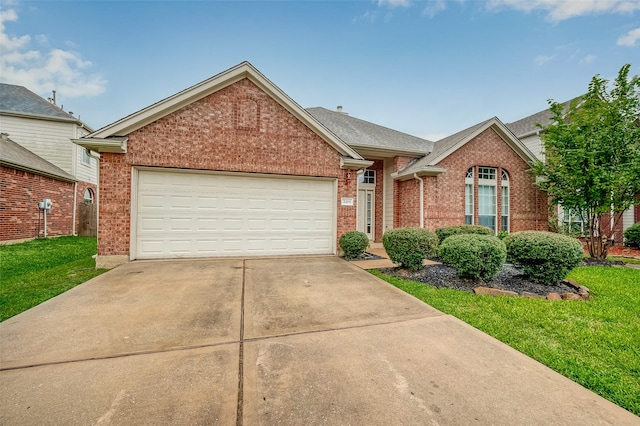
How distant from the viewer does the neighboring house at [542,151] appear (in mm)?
11523

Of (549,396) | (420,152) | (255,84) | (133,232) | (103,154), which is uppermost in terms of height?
(255,84)

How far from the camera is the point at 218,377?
2.15 metres

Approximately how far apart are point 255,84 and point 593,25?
12122mm

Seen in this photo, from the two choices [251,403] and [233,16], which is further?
[233,16]

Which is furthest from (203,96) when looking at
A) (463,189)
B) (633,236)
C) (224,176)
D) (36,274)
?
(633,236)

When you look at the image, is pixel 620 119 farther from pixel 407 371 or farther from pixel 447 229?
pixel 407 371

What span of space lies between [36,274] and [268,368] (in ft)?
22.8

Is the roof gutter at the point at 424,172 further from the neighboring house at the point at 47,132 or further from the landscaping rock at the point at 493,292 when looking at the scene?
the neighboring house at the point at 47,132

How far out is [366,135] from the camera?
11.8 m

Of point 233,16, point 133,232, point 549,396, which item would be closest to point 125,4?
point 233,16

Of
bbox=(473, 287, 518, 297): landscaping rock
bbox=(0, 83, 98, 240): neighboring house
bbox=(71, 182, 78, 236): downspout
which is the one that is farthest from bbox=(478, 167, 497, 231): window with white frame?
bbox=(71, 182, 78, 236): downspout

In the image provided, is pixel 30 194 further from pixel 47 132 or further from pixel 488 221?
pixel 488 221

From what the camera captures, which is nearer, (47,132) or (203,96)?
(203,96)

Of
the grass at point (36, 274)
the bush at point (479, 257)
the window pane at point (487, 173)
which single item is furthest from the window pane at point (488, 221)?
the grass at point (36, 274)
